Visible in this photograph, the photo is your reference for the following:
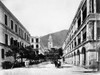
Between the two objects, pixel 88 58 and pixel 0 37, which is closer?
pixel 88 58

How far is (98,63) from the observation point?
58.4ft

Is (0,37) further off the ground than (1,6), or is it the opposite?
(1,6)

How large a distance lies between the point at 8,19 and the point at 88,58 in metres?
16.8

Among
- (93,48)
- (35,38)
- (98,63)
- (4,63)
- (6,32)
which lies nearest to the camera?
(98,63)

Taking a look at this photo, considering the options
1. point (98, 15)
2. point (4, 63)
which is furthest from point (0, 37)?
point (98, 15)

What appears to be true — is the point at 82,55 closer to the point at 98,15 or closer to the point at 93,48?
the point at 93,48

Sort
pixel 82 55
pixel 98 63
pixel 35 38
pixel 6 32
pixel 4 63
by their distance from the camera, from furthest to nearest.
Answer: pixel 35 38 → pixel 6 32 → pixel 82 55 → pixel 4 63 → pixel 98 63

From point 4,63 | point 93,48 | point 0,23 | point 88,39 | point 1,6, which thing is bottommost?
point 4,63

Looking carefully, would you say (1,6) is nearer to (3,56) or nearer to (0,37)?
(0,37)

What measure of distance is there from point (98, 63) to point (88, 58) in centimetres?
229

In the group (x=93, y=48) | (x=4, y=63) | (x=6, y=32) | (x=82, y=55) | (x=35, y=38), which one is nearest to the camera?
(x=93, y=48)

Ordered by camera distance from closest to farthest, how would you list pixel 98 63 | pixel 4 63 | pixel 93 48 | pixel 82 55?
pixel 98 63 < pixel 93 48 < pixel 4 63 < pixel 82 55

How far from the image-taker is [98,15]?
19.9 m

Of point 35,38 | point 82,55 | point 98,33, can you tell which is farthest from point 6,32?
point 35,38
